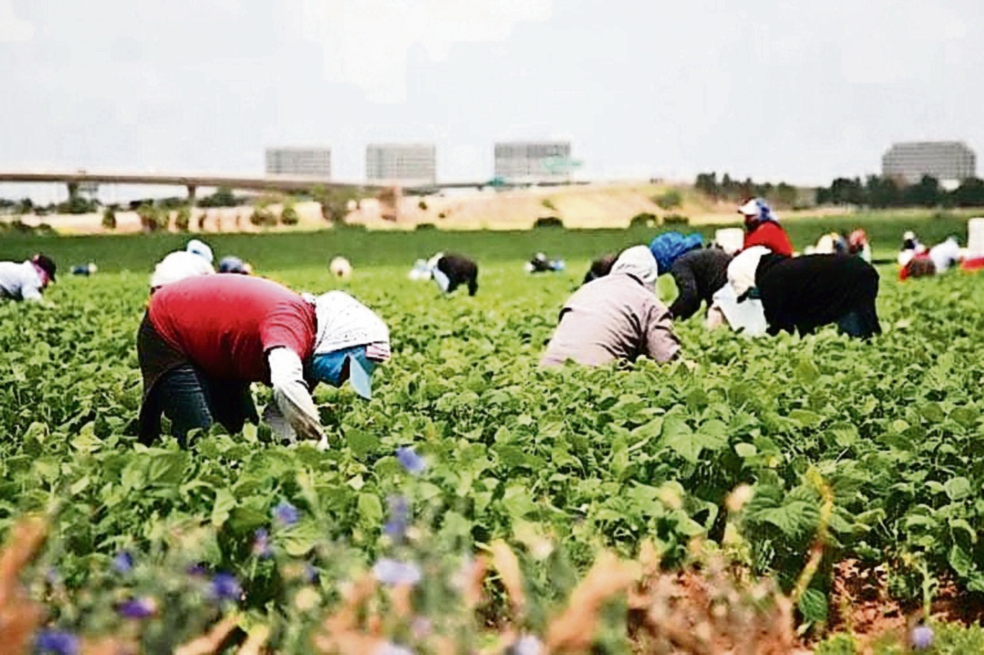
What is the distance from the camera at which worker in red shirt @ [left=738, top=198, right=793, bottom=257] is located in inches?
402

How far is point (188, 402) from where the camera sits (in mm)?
5660

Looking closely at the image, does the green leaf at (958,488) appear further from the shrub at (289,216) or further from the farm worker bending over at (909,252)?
the shrub at (289,216)

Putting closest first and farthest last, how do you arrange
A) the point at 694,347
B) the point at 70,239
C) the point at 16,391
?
the point at 16,391
the point at 694,347
the point at 70,239

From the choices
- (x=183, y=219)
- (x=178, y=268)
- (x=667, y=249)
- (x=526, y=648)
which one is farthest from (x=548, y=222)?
(x=526, y=648)

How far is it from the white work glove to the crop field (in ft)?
0.41

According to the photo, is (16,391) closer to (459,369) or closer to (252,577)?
(459,369)

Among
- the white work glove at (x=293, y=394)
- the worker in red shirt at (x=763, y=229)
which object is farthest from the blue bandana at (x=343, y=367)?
the worker in red shirt at (x=763, y=229)

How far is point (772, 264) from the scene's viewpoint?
→ 9.46 m

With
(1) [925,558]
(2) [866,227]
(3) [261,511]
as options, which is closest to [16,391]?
(3) [261,511]

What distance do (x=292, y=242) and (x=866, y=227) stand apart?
1641 centimetres

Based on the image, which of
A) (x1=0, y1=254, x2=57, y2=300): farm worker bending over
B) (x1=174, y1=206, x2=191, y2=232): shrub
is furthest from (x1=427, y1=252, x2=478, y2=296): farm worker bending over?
(x1=174, y1=206, x2=191, y2=232): shrub

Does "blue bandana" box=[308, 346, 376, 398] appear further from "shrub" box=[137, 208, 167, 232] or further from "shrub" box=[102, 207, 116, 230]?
"shrub" box=[137, 208, 167, 232]

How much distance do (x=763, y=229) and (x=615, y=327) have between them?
129 inches

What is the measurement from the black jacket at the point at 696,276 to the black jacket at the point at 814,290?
328mm
